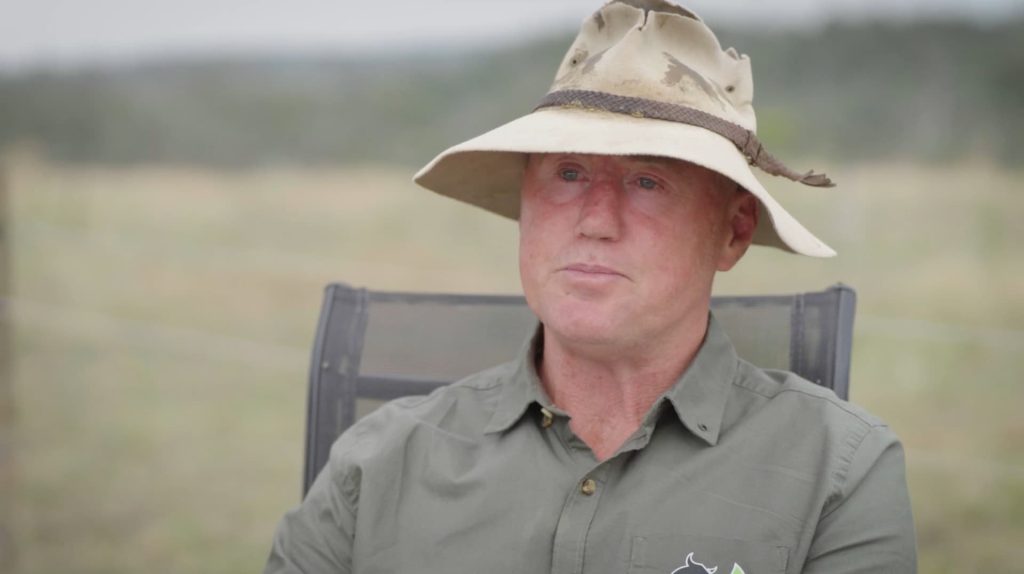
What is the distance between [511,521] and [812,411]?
1.38 ft

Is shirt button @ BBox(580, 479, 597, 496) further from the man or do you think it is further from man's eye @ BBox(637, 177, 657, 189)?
man's eye @ BBox(637, 177, 657, 189)

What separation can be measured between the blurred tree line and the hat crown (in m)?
8.31

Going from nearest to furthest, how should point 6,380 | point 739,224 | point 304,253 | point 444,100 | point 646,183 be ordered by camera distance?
point 646,183
point 739,224
point 6,380
point 304,253
point 444,100

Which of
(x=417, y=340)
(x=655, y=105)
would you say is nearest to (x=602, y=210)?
(x=655, y=105)

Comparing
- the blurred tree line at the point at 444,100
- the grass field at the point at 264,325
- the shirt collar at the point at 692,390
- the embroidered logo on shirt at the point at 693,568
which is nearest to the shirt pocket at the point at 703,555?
the embroidered logo on shirt at the point at 693,568

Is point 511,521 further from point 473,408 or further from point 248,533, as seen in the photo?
point 248,533

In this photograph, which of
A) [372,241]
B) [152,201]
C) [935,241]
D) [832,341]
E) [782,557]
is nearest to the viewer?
[782,557]

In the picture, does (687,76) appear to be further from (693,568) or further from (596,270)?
(693,568)

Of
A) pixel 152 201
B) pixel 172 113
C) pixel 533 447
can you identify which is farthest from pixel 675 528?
pixel 172 113

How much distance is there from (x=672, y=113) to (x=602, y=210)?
0.15m

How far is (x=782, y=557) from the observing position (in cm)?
137

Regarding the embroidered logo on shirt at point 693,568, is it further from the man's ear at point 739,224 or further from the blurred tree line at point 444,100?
the blurred tree line at point 444,100

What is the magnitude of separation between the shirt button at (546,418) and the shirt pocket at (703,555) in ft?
0.73

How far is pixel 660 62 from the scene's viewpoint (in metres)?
1.48
